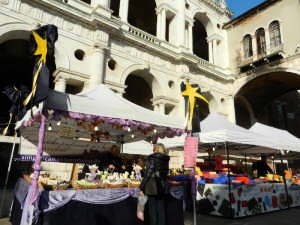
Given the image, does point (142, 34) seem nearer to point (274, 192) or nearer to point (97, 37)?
point (97, 37)

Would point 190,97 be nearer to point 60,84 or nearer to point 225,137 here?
point 225,137

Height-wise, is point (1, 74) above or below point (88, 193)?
above

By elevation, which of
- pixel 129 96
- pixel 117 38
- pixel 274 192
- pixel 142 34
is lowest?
pixel 274 192

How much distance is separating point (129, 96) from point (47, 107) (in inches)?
598

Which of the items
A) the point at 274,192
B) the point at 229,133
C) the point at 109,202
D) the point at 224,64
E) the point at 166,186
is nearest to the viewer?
the point at 166,186

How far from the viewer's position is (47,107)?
14.5ft

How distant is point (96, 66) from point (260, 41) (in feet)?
48.8

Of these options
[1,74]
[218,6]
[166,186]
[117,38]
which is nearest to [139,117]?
[166,186]

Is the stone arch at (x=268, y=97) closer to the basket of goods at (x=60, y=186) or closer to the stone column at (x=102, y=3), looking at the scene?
the stone column at (x=102, y=3)

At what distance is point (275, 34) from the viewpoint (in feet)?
62.0

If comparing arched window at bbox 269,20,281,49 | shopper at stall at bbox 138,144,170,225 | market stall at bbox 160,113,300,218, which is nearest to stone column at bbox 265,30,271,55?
arched window at bbox 269,20,281,49

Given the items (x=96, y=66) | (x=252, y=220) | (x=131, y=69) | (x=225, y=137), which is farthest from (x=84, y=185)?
(x=131, y=69)

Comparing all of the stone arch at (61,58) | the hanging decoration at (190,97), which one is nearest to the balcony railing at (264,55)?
the hanging decoration at (190,97)

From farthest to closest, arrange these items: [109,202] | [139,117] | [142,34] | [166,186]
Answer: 1. [142,34]
2. [139,117]
3. [109,202]
4. [166,186]
